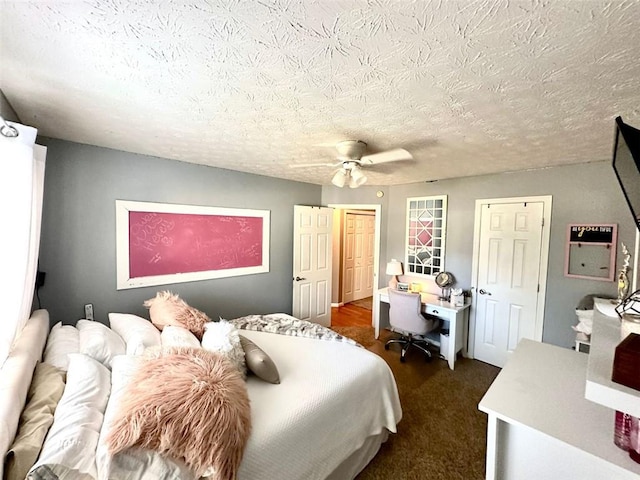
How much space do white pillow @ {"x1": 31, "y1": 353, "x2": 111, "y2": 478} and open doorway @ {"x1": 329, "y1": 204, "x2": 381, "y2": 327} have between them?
415 centimetres

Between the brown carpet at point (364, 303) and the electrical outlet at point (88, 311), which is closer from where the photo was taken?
the electrical outlet at point (88, 311)

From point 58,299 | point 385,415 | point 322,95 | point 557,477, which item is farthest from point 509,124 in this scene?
point 58,299

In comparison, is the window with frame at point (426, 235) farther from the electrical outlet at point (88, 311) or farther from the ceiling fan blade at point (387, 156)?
the electrical outlet at point (88, 311)

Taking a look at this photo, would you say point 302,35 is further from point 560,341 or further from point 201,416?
point 560,341

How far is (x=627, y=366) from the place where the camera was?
0.62 metres

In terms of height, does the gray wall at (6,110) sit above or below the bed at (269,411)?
above

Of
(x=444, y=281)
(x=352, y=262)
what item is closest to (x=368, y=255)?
(x=352, y=262)

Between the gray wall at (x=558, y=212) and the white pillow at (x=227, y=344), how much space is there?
9.76 feet

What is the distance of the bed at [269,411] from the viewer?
93 cm

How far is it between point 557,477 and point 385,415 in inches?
39.5

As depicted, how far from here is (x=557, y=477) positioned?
107 cm

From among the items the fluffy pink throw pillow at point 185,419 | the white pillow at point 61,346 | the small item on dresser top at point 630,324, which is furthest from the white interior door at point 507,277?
the white pillow at point 61,346

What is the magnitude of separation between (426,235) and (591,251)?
5.52ft

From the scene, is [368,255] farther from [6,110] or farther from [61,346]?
[6,110]
